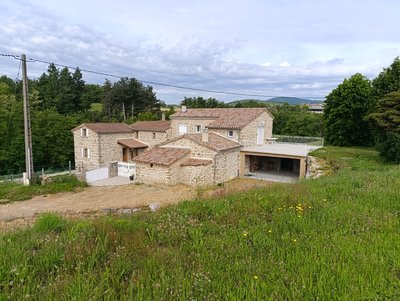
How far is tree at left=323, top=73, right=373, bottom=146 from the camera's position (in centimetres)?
2461

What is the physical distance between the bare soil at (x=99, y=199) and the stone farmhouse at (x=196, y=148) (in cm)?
176

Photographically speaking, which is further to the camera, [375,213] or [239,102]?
[239,102]

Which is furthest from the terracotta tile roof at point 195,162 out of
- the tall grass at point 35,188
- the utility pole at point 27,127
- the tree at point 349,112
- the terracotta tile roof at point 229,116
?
the tree at point 349,112

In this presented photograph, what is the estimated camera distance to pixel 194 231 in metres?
4.27

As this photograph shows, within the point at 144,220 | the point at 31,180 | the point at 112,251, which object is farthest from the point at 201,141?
the point at 112,251

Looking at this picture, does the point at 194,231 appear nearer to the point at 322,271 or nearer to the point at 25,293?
the point at 322,271

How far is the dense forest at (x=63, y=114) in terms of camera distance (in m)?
29.2

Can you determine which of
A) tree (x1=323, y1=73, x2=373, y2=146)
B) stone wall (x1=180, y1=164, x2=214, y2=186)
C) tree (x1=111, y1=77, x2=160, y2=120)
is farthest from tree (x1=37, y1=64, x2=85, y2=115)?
tree (x1=323, y1=73, x2=373, y2=146)

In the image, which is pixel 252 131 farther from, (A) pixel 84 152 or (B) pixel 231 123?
(A) pixel 84 152

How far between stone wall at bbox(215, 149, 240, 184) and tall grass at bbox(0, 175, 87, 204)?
381 inches

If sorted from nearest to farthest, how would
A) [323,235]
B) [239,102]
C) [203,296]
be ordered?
[203,296] < [323,235] < [239,102]

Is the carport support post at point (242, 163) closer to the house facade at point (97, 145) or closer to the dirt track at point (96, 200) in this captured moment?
the dirt track at point (96, 200)

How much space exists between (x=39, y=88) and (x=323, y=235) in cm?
6296

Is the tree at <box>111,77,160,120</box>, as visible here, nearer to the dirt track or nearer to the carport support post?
the carport support post
